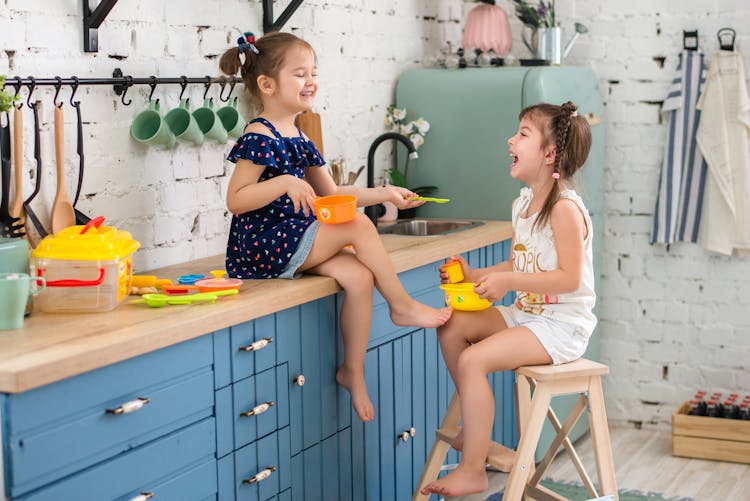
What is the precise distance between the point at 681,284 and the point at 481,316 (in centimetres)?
172

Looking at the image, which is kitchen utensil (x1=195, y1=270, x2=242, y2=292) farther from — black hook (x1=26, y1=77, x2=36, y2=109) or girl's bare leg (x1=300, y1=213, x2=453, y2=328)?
black hook (x1=26, y1=77, x2=36, y2=109)

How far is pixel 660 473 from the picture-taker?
12.7 ft

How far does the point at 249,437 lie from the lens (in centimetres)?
246

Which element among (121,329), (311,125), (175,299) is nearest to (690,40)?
(311,125)

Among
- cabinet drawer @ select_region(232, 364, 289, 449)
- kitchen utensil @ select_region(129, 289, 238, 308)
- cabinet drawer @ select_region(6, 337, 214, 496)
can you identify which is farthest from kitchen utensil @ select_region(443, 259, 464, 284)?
cabinet drawer @ select_region(6, 337, 214, 496)

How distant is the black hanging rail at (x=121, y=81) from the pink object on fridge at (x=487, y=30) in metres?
1.30

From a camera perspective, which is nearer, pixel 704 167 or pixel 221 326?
pixel 221 326

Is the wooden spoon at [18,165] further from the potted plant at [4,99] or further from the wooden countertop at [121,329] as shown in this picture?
the wooden countertop at [121,329]

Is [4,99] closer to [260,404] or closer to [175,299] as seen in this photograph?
[175,299]

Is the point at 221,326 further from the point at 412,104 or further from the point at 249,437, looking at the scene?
the point at 412,104

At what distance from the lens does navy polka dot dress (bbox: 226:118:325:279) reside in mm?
2713

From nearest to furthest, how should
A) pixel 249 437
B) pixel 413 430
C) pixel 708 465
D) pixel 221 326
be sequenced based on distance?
1. pixel 221 326
2. pixel 249 437
3. pixel 413 430
4. pixel 708 465

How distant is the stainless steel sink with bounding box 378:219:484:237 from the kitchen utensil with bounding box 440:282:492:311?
1012 mm

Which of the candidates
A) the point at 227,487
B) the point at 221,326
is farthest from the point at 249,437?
the point at 221,326
